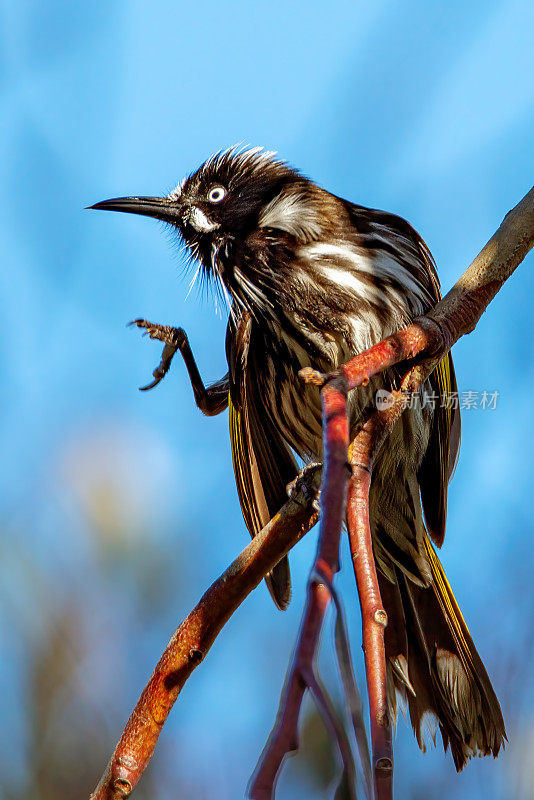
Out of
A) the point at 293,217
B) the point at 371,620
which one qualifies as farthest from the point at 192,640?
the point at 293,217

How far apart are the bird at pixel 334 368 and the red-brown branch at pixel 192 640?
866 mm

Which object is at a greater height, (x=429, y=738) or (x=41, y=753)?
(x=429, y=738)

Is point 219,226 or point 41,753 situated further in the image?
point 41,753

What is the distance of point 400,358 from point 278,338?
1362mm

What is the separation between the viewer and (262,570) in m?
2.15

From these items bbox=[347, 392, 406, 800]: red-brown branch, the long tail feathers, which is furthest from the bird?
bbox=[347, 392, 406, 800]: red-brown branch

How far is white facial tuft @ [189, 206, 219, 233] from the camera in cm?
338

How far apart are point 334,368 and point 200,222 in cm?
86

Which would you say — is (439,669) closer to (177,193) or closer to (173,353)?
(173,353)

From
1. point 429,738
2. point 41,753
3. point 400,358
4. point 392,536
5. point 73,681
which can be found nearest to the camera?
point 400,358

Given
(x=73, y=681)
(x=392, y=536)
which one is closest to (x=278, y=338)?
(x=392, y=536)

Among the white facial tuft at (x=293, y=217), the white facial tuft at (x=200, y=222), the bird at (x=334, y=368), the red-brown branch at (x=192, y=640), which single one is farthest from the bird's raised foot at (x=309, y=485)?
the white facial tuft at (x=200, y=222)

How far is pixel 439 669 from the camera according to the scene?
3062 millimetres

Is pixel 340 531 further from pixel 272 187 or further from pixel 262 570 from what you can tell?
pixel 272 187
